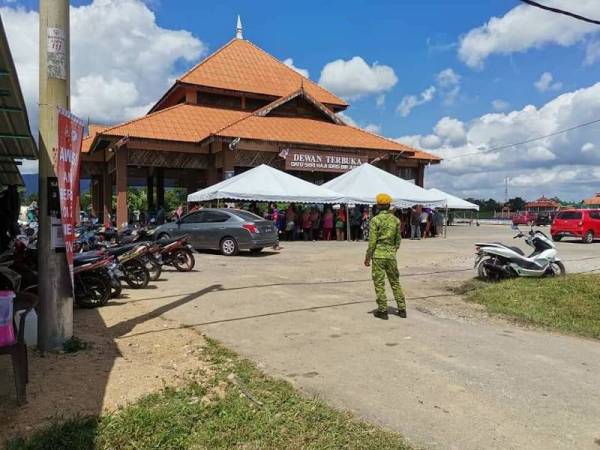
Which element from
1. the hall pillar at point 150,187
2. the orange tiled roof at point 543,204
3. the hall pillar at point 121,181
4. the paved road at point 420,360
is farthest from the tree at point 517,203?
the paved road at point 420,360

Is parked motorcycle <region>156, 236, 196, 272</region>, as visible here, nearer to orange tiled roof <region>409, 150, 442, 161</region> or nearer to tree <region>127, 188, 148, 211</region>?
orange tiled roof <region>409, 150, 442, 161</region>

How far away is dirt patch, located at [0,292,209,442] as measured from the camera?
400cm

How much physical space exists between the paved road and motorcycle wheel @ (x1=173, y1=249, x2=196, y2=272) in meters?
1.64

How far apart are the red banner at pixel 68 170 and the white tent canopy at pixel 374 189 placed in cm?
1728

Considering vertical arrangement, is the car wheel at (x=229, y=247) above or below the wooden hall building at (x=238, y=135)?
below

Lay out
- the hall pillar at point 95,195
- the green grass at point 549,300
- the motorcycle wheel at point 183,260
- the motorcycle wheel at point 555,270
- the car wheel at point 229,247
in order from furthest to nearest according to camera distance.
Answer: the hall pillar at point 95,195, the car wheel at point 229,247, the motorcycle wheel at point 183,260, the motorcycle wheel at point 555,270, the green grass at point 549,300

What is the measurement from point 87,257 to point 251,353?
139 inches

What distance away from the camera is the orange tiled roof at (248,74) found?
92.9 feet

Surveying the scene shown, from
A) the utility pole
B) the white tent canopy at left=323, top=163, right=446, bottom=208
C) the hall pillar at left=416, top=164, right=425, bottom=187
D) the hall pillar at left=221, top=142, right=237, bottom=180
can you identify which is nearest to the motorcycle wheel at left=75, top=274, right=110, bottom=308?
the utility pole

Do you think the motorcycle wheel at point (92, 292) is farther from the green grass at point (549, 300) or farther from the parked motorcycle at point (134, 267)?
the green grass at point (549, 300)

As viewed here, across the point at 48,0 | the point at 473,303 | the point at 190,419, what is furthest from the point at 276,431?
the point at 473,303

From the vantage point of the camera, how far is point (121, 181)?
22.9 meters

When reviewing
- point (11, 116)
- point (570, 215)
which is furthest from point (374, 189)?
point (11, 116)

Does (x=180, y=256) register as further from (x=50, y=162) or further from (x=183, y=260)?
(x=50, y=162)
